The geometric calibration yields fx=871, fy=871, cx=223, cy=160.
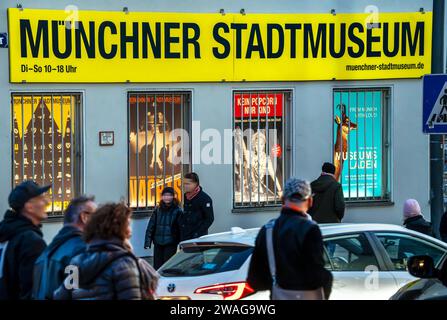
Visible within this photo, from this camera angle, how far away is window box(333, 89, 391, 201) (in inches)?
602

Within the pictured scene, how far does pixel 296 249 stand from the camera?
20.8 feet

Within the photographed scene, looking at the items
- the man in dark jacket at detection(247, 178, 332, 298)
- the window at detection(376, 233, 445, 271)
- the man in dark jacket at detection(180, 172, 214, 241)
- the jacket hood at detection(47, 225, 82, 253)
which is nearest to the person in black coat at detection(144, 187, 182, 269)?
the man in dark jacket at detection(180, 172, 214, 241)

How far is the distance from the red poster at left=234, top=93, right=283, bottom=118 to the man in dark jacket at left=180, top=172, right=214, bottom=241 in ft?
9.87

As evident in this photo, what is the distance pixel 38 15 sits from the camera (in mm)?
13656

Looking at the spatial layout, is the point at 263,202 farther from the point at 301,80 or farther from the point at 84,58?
the point at 84,58

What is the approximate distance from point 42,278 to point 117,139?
8.41m

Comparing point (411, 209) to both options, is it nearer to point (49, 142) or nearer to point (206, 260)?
point (206, 260)

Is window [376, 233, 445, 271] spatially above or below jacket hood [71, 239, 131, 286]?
below

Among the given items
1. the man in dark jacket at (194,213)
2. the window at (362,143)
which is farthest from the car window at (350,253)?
the window at (362,143)

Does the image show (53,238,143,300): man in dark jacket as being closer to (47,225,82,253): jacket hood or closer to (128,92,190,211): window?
(47,225,82,253): jacket hood

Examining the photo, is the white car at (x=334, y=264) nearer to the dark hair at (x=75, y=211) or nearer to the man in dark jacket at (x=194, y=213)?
the dark hair at (x=75, y=211)

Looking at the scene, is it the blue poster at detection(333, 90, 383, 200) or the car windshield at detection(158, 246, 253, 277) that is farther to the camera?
the blue poster at detection(333, 90, 383, 200)

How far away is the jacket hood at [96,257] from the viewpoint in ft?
17.5

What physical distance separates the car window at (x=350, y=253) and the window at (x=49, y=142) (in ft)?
22.3
